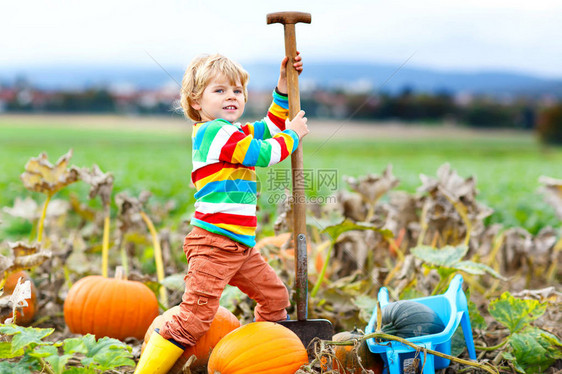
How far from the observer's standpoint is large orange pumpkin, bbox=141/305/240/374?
2861 mm

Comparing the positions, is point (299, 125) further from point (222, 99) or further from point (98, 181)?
point (98, 181)

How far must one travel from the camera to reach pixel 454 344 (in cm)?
300

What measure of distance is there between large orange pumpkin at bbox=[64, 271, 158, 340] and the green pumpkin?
1351 mm

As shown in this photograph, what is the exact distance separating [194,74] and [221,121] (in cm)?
27

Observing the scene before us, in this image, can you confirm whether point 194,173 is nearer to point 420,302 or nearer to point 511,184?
point 420,302

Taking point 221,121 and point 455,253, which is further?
point 455,253

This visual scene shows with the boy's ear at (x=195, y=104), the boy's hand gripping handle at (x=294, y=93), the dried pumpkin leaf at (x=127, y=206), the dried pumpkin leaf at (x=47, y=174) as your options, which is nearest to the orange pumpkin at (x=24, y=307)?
the dried pumpkin leaf at (x=47, y=174)

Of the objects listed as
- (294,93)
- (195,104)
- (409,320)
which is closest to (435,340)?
(409,320)

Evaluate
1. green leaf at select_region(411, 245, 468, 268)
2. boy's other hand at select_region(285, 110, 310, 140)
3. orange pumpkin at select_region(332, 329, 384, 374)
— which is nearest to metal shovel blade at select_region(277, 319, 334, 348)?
orange pumpkin at select_region(332, 329, 384, 374)

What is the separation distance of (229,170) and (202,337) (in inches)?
31.9

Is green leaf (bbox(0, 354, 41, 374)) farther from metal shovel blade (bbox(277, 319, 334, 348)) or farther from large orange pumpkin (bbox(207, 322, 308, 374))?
metal shovel blade (bbox(277, 319, 334, 348))

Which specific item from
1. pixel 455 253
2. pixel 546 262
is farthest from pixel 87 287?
pixel 546 262

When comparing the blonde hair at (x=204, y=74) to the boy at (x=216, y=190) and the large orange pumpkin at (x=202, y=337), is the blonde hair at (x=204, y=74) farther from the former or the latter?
the large orange pumpkin at (x=202, y=337)

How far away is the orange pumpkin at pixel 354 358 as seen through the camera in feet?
8.69
